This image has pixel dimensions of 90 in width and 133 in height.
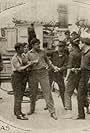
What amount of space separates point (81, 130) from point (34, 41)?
1.39 feet

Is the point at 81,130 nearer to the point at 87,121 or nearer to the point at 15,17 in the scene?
the point at 87,121

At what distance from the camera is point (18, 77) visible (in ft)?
9.71

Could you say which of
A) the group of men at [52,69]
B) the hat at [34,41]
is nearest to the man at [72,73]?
the group of men at [52,69]

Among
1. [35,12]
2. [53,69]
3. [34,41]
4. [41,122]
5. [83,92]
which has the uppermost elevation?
[35,12]

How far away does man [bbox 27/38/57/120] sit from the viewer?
9.67 ft

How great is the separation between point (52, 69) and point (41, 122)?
9.0 inches

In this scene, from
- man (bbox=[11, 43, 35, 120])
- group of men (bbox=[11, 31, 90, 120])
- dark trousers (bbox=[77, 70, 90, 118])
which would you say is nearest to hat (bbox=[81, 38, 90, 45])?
group of men (bbox=[11, 31, 90, 120])

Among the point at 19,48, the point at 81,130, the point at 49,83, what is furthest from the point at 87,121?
the point at 19,48

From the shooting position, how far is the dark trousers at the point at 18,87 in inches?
116

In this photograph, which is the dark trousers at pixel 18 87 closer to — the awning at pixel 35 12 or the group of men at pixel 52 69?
A: the group of men at pixel 52 69

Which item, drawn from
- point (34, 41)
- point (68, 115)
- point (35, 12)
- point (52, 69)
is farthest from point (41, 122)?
point (35, 12)

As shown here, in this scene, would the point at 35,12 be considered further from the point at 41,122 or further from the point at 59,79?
the point at 41,122

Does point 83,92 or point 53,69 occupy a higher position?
point 53,69

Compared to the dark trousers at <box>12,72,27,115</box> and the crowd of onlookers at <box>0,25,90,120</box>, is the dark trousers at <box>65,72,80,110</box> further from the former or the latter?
the dark trousers at <box>12,72,27,115</box>
